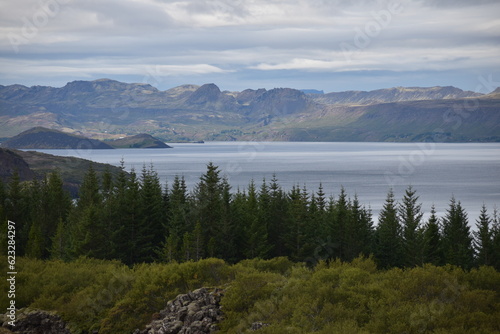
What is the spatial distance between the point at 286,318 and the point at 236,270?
1047 cm

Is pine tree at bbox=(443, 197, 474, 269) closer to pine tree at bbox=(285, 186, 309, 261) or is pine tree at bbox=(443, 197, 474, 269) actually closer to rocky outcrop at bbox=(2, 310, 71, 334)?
pine tree at bbox=(285, 186, 309, 261)

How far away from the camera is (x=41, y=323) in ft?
120

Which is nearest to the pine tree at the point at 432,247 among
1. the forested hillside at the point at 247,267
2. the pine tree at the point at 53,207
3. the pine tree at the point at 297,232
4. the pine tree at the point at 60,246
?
the forested hillside at the point at 247,267

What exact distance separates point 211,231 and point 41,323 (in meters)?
24.3

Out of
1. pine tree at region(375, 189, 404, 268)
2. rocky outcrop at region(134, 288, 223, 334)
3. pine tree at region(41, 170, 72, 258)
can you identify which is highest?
pine tree at region(41, 170, 72, 258)

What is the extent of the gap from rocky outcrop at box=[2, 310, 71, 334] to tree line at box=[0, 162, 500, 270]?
613 inches

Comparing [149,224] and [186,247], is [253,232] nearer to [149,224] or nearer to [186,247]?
[186,247]

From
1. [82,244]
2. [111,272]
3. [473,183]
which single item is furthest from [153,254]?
[473,183]

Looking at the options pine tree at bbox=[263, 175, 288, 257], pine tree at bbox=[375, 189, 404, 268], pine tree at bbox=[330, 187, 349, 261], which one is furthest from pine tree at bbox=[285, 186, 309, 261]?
pine tree at bbox=[375, 189, 404, 268]

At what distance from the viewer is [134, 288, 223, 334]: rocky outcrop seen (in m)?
32.1

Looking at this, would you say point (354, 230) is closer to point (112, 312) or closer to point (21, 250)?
point (112, 312)

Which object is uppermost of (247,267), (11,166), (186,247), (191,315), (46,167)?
(11,166)

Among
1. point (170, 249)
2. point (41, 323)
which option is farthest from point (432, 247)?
point (41, 323)

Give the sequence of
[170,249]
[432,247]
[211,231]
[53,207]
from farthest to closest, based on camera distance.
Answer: [53,207] → [432,247] → [211,231] → [170,249]
